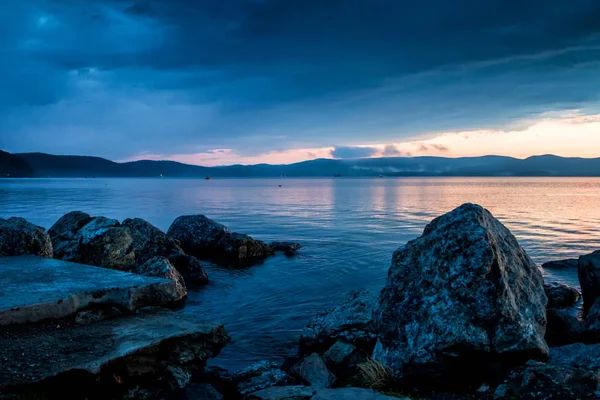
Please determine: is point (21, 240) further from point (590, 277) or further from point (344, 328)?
point (590, 277)

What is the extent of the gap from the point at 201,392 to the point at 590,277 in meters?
11.2

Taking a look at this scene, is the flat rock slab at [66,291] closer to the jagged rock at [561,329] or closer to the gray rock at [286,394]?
the gray rock at [286,394]

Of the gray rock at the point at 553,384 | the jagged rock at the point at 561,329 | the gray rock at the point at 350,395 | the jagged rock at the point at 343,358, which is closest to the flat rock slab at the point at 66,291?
the jagged rock at the point at 343,358

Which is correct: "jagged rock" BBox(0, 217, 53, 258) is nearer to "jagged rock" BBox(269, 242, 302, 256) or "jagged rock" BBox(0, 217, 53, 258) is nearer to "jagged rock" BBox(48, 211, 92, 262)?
"jagged rock" BBox(48, 211, 92, 262)

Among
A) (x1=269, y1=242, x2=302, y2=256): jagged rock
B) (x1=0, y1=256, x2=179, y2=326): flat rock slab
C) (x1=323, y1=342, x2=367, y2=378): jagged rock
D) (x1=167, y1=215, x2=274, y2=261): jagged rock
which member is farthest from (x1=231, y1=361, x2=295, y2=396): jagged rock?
(x1=269, y1=242, x2=302, y2=256): jagged rock

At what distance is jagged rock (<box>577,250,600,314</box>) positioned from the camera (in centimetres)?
1200

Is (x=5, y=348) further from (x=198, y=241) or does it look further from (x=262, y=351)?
(x=198, y=241)

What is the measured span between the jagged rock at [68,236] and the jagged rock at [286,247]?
9403 millimetres

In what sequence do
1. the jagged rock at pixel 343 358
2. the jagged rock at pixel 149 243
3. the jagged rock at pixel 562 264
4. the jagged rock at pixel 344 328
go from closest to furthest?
the jagged rock at pixel 343 358 → the jagged rock at pixel 344 328 → the jagged rock at pixel 149 243 → the jagged rock at pixel 562 264

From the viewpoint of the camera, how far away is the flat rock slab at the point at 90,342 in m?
5.72

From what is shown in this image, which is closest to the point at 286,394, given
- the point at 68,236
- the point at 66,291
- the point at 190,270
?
the point at 66,291

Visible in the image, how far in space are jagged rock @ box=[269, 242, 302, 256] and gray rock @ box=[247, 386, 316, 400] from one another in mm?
16095

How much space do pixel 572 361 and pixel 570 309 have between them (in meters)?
7.14

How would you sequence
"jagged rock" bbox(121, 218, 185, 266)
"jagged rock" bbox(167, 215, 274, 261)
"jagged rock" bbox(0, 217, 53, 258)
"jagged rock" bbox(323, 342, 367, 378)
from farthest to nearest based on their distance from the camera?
"jagged rock" bbox(167, 215, 274, 261)
"jagged rock" bbox(121, 218, 185, 266)
"jagged rock" bbox(0, 217, 53, 258)
"jagged rock" bbox(323, 342, 367, 378)
